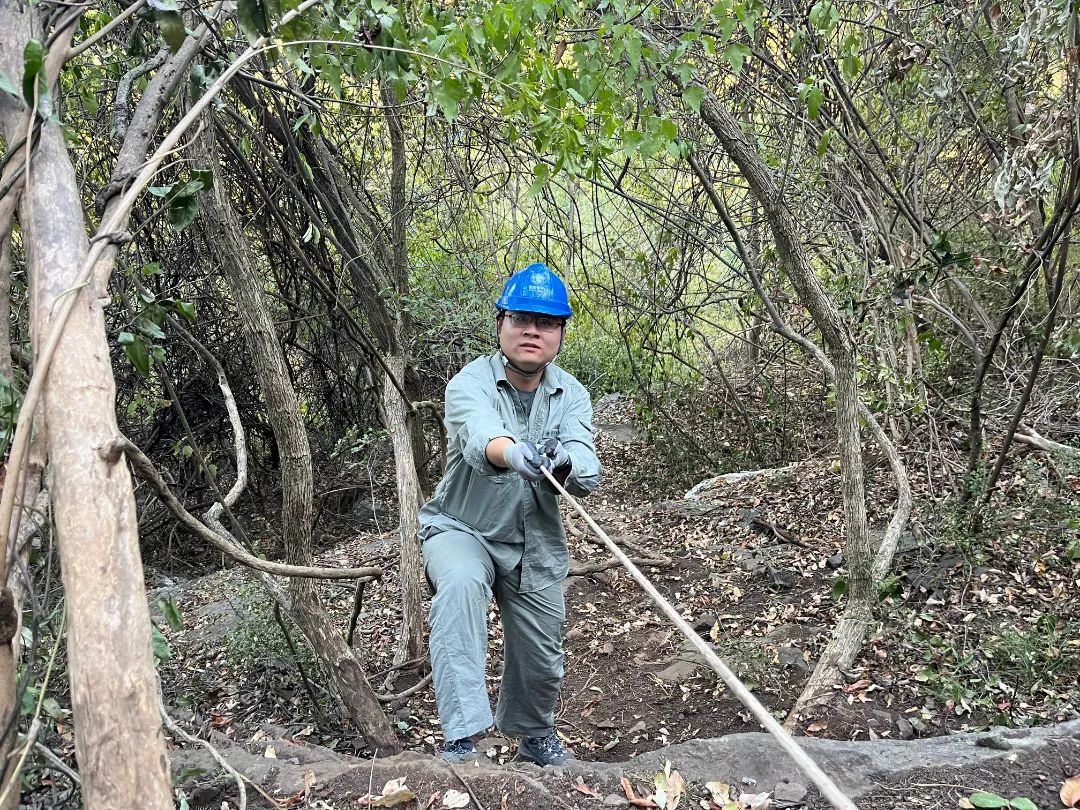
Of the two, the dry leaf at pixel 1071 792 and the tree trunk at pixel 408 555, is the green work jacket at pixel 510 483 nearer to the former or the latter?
the tree trunk at pixel 408 555

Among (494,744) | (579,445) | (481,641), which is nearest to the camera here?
(481,641)

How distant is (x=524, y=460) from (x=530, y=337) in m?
0.65

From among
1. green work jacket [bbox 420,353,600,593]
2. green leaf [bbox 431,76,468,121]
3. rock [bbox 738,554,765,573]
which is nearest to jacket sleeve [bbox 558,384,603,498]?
green work jacket [bbox 420,353,600,593]

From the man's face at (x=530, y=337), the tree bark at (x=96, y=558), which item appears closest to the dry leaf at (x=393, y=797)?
the tree bark at (x=96, y=558)

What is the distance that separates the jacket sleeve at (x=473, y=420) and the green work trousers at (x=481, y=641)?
38cm

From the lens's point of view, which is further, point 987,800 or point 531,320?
point 531,320

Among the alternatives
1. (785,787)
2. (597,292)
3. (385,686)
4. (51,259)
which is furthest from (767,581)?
(51,259)

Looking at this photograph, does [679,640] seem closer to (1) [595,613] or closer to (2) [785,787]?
(1) [595,613]

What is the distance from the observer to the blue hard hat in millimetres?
3117

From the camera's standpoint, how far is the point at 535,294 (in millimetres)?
3129

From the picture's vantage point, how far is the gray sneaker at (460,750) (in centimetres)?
268

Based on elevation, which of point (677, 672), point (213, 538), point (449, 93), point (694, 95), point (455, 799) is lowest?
point (677, 672)

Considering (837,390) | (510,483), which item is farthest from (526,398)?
(837,390)

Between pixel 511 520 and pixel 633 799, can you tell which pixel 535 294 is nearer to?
pixel 511 520
